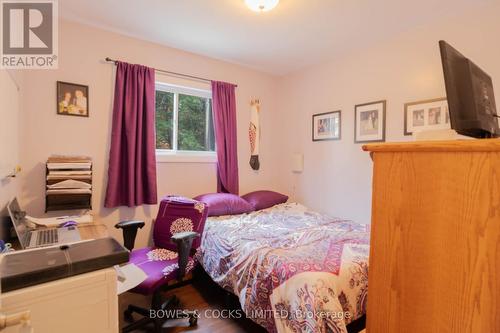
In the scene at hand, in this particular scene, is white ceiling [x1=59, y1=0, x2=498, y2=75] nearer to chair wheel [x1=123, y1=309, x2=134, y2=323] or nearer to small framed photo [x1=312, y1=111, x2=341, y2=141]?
small framed photo [x1=312, y1=111, x2=341, y2=141]

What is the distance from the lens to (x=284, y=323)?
4.77 feet

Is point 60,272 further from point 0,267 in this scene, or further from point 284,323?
point 284,323

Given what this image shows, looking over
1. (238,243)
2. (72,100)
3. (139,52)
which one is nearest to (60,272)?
(238,243)

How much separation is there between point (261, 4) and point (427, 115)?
5.83 ft

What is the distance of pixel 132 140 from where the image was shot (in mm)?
2586

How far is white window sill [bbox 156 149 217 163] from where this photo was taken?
2926 mm

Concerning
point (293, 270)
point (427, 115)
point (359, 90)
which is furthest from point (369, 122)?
point (293, 270)

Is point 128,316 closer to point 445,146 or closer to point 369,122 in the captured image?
point 445,146

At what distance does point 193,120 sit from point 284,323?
99.9 inches

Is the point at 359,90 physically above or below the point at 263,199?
above

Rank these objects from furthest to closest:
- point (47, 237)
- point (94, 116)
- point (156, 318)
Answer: point (94, 116) < point (156, 318) < point (47, 237)

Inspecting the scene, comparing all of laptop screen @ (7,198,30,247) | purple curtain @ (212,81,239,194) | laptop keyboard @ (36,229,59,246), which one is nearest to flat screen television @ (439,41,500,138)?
laptop keyboard @ (36,229,59,246)

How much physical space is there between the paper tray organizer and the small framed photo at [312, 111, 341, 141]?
2800 mm

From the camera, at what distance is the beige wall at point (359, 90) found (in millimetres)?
2141
